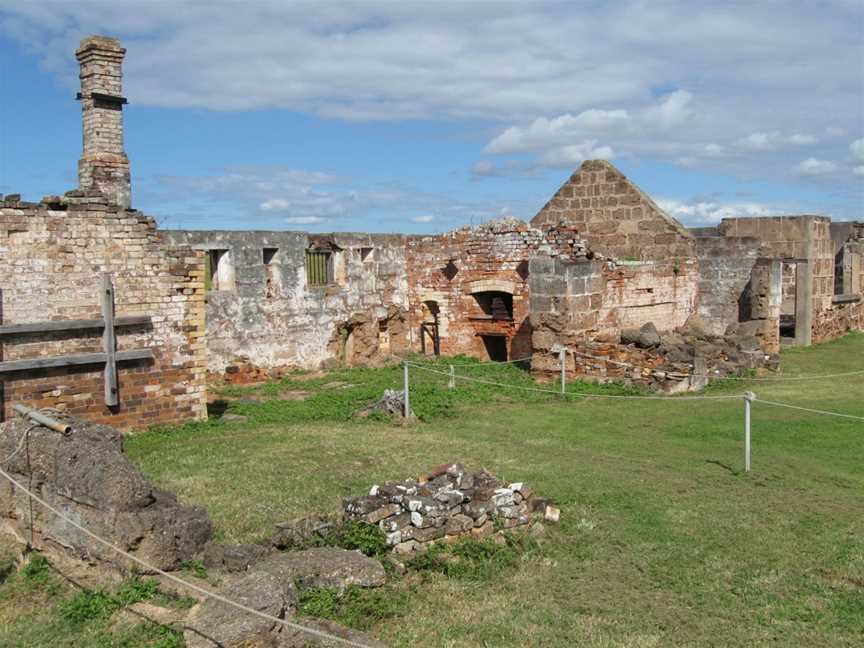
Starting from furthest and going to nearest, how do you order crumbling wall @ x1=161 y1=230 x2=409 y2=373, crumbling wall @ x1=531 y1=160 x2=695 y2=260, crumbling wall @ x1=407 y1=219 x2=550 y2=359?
crumbling wall @ x1=531 y1=160 x2=695 y2=260, crumbling wall @ x1=407 y1=219 x2=550 y2=359, crumbling wall @ x1=161 y1=230 x2=409 y2=373

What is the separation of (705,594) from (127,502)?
15.2 ft

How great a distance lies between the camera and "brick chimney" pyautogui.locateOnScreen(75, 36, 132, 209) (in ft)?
52.9

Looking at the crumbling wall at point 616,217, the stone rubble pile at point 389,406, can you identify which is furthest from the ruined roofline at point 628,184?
the stone rubble pile at point 389,406

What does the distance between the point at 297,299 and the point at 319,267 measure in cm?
575

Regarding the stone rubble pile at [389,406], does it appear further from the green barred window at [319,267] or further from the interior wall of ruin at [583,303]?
the green barred window at [319,267]

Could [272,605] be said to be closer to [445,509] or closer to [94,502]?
[94,502]

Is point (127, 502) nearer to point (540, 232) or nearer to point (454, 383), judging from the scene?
point (454, 383)

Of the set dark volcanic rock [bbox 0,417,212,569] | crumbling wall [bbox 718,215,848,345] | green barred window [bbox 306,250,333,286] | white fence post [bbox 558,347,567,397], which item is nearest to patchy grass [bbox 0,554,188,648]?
dark volcanic rock [bbox 0,417,212,569]

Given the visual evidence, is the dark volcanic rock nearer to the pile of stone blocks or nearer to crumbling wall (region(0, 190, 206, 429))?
the pile of stone blocks

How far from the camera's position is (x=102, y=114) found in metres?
16.3

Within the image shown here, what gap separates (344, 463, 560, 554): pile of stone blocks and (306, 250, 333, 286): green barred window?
39.4 ft

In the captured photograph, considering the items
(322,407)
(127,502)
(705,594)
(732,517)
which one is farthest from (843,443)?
(127,502)

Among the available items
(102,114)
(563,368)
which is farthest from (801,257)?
(102,114)

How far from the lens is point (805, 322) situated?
23.5 meters
